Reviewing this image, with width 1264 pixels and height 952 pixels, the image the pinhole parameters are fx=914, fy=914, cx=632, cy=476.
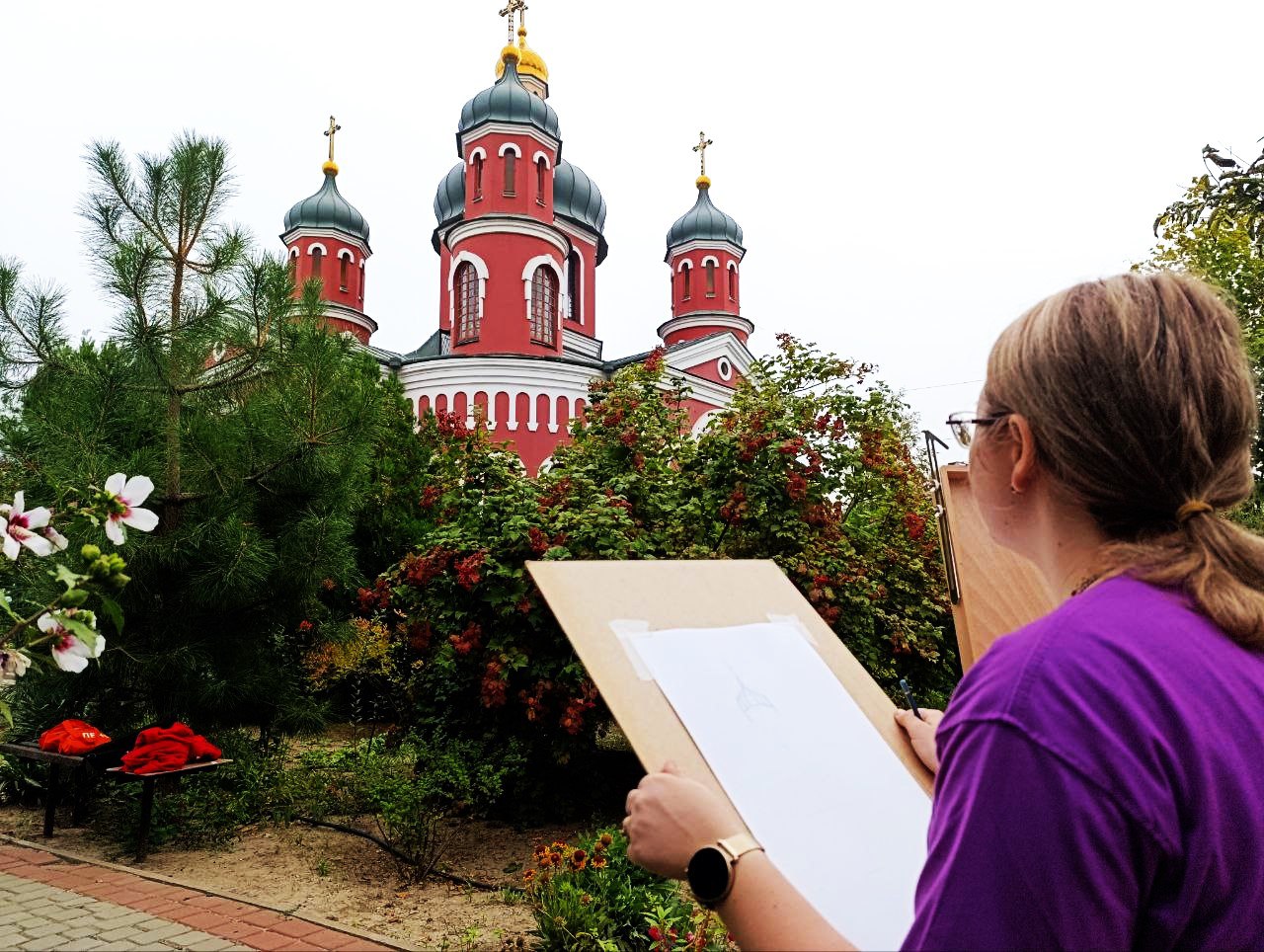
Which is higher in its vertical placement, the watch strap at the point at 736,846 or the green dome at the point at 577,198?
the green dome at the point at 577,198

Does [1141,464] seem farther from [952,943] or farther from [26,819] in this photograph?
[26,819]

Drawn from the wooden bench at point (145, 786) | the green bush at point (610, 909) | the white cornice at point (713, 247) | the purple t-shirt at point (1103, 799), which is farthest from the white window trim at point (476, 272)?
the purple t-shirt at point (1103, 799)

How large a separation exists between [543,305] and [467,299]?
228cm

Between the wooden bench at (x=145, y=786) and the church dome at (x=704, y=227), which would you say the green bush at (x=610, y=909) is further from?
the church dome at (x=704, y=227)

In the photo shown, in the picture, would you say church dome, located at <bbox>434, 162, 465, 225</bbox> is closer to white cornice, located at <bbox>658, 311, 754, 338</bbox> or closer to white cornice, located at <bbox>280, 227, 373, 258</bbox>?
white cornice, located at <bbox>280, 227, 373, 258</bbox>

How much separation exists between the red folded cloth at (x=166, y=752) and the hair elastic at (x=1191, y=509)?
20.2 ft

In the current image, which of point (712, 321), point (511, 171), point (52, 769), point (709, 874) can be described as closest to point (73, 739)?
point (52, 769)

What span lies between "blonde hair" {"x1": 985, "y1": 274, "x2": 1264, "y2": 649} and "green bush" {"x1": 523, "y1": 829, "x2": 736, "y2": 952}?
10.2ft

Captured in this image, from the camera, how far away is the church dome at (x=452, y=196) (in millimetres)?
32688

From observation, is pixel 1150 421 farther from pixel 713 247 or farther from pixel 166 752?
pixel 713 247

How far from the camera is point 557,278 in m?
27.8

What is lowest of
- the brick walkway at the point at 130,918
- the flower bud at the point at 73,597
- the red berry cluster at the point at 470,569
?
the brick walkway at the point at 130,918

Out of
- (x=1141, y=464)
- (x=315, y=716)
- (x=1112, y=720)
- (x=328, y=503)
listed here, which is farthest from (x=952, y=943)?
(x=315, y=716)

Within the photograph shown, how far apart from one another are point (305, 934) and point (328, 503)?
3.43m
